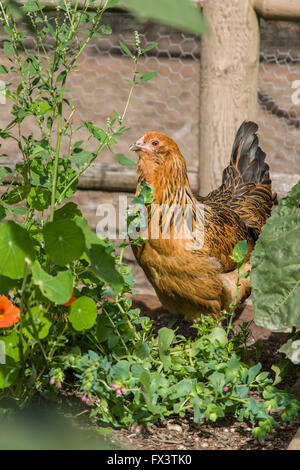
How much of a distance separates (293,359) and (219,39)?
5.62 feet

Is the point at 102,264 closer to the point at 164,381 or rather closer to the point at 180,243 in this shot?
the point at 164,381

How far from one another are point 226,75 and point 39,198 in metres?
1.38

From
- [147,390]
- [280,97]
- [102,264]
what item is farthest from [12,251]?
[280,97]

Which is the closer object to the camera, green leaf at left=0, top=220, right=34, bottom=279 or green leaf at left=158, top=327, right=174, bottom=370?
green leaf at left=0, top=220, right=34, bottom=279

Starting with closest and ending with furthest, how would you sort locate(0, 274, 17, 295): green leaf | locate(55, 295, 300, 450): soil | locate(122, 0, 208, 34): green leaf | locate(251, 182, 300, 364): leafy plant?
locate(122, 0, 208, 34): green leaf, locate(0, 274, 17, 295): green leaf, locate(55, 295, 300, 450): soil, locate(251, 182, 300, 364): leafy plant

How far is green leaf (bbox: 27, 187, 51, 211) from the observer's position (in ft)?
6.15

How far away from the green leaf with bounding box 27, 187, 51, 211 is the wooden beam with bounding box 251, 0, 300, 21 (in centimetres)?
155

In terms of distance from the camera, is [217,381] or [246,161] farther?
[246,161]

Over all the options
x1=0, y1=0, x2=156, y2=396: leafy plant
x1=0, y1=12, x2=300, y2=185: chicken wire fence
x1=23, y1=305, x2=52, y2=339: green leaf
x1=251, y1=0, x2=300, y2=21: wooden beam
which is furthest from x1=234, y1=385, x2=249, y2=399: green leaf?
x1=0, y1=12, x2=300, y2=185: chicken wire fence

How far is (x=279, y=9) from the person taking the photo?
107 inches

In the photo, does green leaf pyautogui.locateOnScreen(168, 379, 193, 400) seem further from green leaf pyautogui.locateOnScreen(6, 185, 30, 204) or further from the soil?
green leaf pyautogui.locateOnScreen(6, 185, 30, 204)

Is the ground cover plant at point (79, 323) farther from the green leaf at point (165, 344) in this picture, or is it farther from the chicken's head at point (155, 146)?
the chicken's head at point (155, 146)

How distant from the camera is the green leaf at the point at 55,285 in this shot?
55.6 inches

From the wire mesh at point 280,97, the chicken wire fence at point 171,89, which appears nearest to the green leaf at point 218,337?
the wire mesh at point 280,97
